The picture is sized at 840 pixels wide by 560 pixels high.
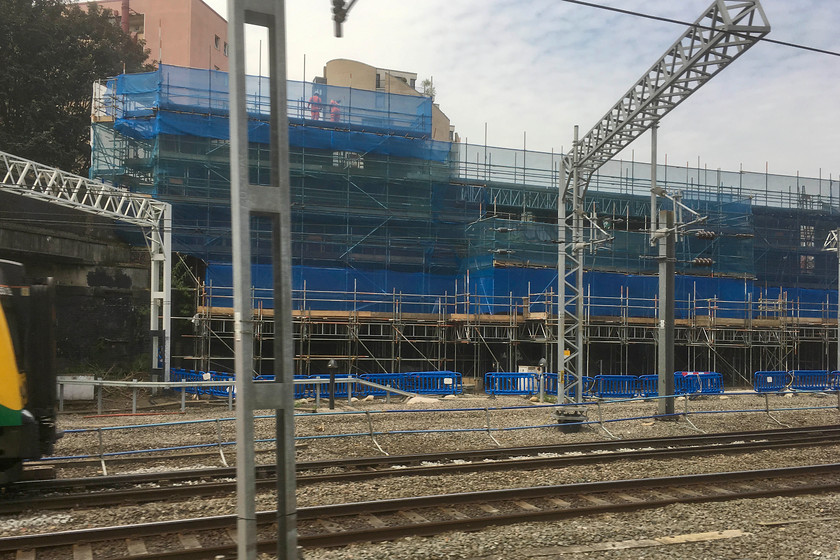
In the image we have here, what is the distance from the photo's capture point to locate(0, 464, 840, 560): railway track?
7383 millimetres

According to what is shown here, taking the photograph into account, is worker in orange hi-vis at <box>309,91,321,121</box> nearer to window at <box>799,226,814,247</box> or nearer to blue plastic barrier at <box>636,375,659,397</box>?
blue plastic barrier at <box>636,375,659,397</box>

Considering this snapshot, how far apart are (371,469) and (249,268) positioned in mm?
7615

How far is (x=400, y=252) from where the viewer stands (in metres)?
33.4

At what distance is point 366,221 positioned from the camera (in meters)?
32.6

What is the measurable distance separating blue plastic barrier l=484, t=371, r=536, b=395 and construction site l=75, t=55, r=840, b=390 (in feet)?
7.51

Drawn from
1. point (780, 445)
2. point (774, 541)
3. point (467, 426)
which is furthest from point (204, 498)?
point (780, 445)

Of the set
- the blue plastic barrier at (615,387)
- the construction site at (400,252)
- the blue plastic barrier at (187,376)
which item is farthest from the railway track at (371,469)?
the blue plastic barrier at (187,376)

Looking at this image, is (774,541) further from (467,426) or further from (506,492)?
(467,426)

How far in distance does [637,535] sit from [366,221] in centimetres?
2570

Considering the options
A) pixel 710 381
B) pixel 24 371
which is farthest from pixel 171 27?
pixel 24 371

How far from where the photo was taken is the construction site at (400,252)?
29.9 meters

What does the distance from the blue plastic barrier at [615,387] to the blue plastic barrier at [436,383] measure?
518cm

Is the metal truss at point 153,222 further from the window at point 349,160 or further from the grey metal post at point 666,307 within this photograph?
the grey metal post at point 666,307

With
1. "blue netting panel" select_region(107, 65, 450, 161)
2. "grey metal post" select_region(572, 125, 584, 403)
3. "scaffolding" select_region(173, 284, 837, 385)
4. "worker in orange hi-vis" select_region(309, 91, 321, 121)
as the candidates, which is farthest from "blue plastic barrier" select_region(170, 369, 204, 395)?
"grey metal post" select_region(572, 125, 584, 403)
